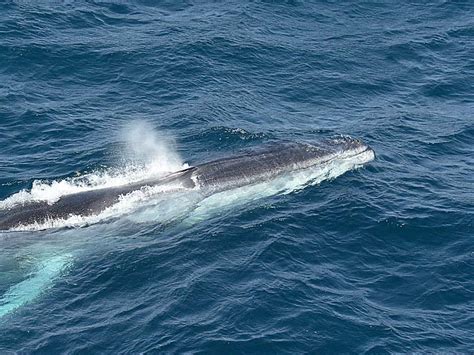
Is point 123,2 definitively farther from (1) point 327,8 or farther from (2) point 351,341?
(2) point 351,341

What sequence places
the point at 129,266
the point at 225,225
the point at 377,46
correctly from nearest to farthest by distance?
the point at 129,266, the point at 225,225, the point at 377,46

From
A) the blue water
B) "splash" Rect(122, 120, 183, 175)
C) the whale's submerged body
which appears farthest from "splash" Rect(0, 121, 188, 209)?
the whale's submerged body

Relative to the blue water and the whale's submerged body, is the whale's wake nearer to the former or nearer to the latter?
the whale's submerged body

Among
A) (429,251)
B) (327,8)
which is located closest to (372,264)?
(429,251)

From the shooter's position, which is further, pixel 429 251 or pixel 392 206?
pixel 392 206

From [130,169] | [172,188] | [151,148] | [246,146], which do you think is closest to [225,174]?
[172,188]

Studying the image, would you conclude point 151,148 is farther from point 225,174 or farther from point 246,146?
point 225,174
